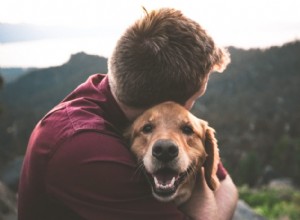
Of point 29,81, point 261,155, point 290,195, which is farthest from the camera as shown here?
point 29,81

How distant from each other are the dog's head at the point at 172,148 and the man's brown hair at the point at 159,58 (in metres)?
0.18

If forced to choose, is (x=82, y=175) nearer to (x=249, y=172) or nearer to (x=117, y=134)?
(x=117, y=134)

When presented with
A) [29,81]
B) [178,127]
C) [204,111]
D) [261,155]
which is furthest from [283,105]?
[178,127]

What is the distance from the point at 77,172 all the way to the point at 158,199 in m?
0.56

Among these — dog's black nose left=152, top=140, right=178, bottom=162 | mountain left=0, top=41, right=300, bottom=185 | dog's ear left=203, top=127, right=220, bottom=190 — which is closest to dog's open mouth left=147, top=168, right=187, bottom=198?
dog's black nose left=152, top=140, right=178, bottom=162

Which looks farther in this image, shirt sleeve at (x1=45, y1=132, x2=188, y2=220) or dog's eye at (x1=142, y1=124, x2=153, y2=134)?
dog's eye at (x1=142, y1=124, x2=153, y2=134)

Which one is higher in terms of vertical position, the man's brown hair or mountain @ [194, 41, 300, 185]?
the man's brown hair

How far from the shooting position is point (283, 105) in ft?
556

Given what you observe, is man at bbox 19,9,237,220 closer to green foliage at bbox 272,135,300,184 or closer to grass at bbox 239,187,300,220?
grass at bbox 239,187,300,220

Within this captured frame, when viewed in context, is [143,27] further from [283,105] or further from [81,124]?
[283,105]

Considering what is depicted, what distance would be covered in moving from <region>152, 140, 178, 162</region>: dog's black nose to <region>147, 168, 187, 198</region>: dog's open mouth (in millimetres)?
107

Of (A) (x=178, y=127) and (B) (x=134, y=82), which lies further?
(A) (x=178, y=127)

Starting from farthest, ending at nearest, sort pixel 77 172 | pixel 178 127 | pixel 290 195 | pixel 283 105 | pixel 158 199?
1. pixel 283 105
2. pixel 290 195
3. pixel 178 127
4. pixel 158 199
5. pixel 77 172

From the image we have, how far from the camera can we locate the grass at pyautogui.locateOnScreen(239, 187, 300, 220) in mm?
17880
